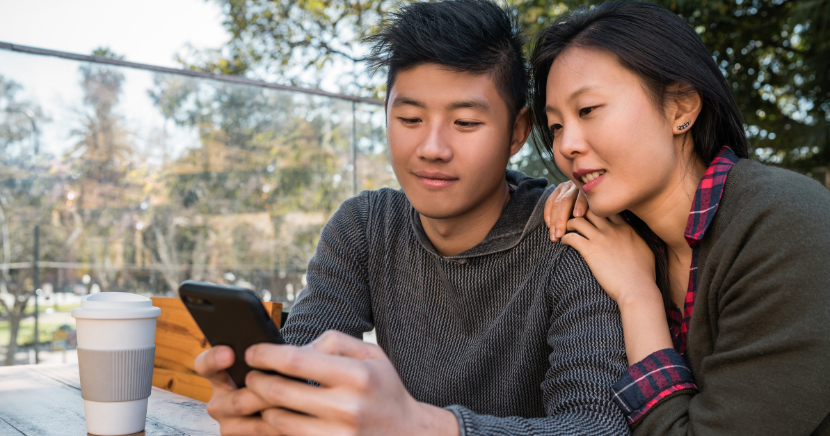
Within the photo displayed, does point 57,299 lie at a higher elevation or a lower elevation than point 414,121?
lower

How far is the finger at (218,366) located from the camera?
787 millimetres

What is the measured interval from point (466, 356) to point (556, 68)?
2.37 ft

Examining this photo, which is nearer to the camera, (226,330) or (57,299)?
(226,330)

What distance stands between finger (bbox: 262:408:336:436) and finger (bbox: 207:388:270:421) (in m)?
0.02

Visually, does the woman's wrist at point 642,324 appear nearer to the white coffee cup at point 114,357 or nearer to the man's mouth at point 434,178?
the man's mouth at point 434,178

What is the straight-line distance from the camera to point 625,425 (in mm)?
1111

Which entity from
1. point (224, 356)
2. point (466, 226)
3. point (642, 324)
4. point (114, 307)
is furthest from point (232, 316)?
point (466, 226)

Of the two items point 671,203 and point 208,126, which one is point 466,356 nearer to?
point 671,203

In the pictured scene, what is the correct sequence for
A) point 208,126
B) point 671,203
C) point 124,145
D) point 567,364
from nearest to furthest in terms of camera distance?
point 567,364, point 671,203, point 124,145, point 208,126

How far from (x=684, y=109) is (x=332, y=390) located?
3.68 feet

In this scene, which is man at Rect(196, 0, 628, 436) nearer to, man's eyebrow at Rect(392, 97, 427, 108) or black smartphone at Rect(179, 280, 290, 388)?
man's eyebrow at Rect(392, 97, 427, 108)

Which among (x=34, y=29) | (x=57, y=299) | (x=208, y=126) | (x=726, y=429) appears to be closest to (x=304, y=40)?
(x=34, y=29)

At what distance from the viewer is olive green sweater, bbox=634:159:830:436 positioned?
1.00 metres

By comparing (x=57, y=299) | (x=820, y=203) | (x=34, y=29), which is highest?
(x=34, y=29)
